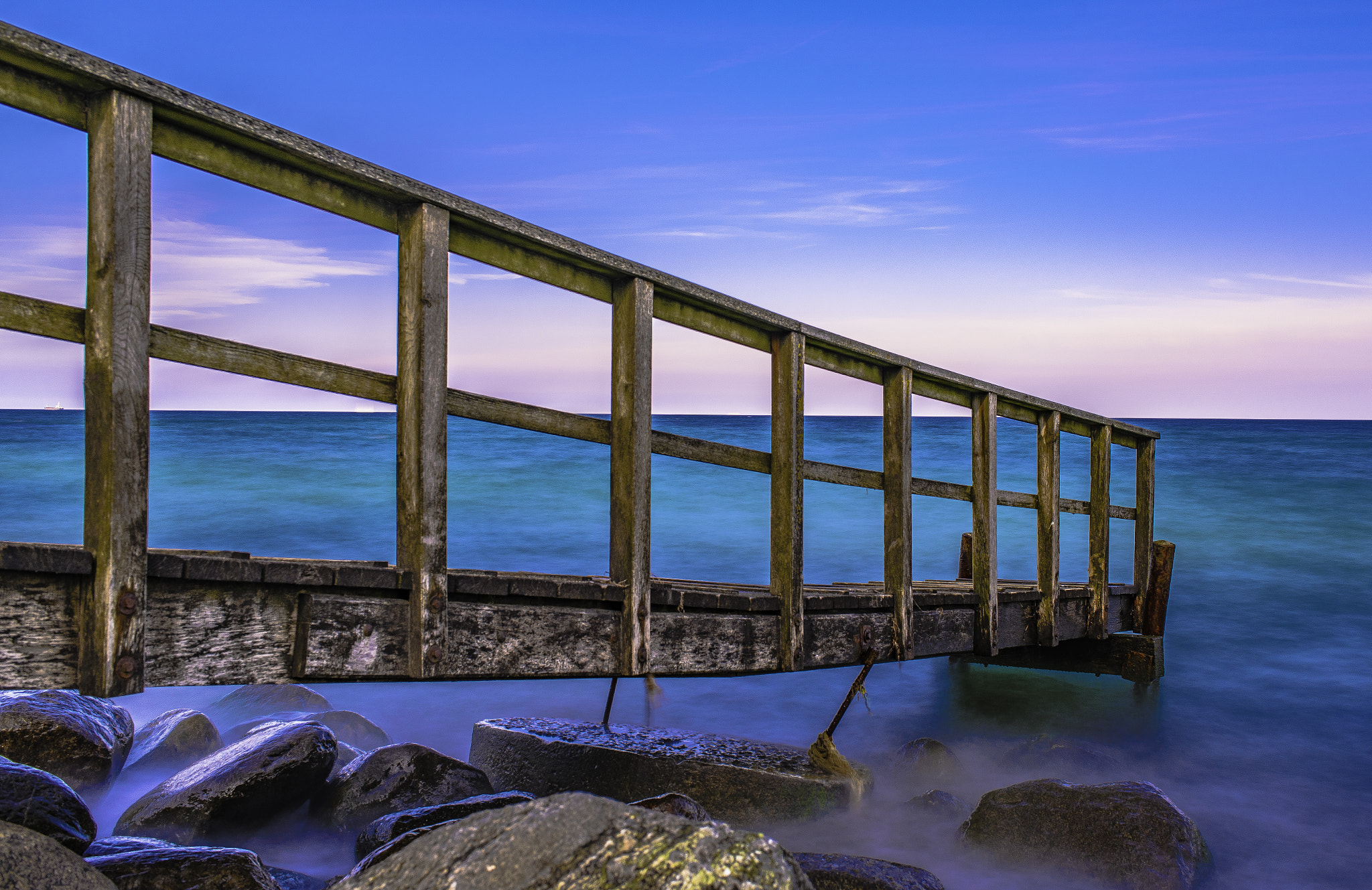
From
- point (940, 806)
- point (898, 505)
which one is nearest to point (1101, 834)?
point (940, 806)

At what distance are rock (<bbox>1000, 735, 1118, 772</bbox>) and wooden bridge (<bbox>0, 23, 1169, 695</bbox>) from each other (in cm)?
229

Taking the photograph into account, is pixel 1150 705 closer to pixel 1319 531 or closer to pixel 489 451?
pixel 1319 531

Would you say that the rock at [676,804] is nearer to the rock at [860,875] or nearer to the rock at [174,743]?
the rock at [860,875]

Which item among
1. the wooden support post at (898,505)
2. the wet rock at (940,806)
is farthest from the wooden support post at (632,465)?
the wet rock at (940,806)

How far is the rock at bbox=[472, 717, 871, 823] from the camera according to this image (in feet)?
16.5

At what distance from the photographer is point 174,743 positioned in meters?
6.09

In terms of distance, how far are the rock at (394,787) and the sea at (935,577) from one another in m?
0.21

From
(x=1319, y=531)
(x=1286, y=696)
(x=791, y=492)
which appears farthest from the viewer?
(x=1319, y=531)

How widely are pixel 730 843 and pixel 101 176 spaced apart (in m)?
2.44

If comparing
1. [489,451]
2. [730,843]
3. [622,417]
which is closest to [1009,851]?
[622,417]

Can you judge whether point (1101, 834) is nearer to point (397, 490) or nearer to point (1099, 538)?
point (1099, 538)

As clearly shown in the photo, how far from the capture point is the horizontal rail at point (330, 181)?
7.93 ft

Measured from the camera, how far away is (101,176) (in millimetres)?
2473

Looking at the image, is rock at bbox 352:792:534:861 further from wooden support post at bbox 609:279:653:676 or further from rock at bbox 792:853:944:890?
rock at bbox 792:853:944:890
